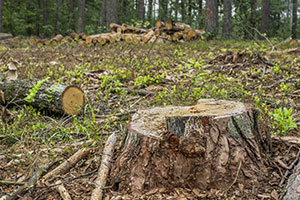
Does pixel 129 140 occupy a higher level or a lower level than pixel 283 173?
higher

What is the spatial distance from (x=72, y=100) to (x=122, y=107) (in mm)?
800

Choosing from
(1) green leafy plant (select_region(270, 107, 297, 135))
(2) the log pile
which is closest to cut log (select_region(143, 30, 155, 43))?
(2) the log pile

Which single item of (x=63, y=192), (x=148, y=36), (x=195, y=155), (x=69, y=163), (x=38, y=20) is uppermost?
(x=38, y=20)

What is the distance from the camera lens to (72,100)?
4426 millimetres

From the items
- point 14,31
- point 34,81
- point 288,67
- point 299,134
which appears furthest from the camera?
point 14,31

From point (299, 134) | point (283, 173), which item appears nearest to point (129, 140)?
point (283, 173)

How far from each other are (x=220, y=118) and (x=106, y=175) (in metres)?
1.13

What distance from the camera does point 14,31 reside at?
22.6 m

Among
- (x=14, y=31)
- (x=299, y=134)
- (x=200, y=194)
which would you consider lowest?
(x=200, y=194)

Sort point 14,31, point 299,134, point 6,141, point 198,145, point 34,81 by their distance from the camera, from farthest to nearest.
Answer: point 14,31
point 34,81
point 6,141
point 299,134
point 198,145

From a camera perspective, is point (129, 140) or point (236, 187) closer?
point (236, 187)

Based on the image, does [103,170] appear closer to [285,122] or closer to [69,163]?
[69,163]

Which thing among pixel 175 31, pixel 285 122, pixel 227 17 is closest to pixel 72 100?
pixel 285 122

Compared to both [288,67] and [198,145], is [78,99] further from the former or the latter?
[288,67]
